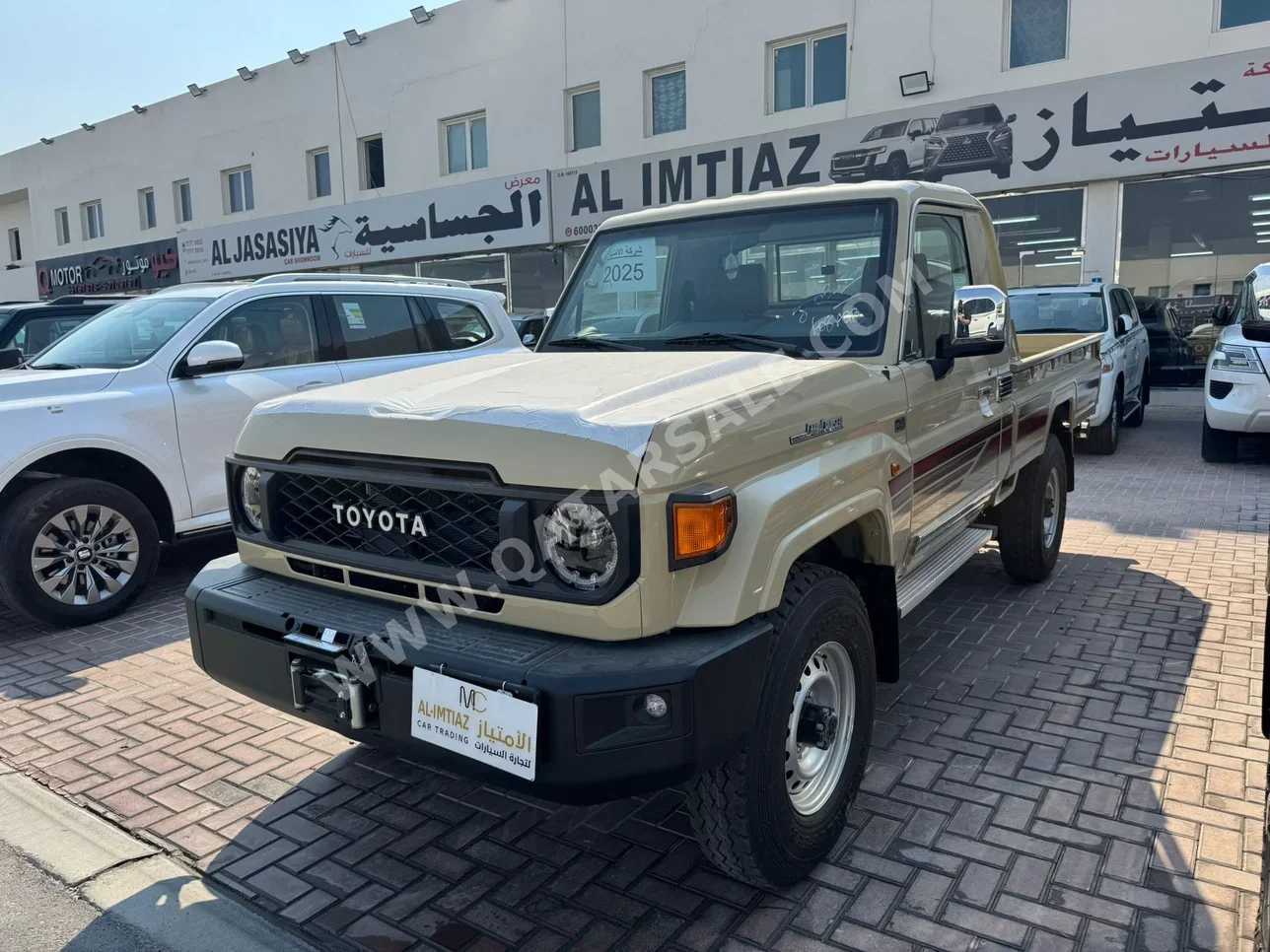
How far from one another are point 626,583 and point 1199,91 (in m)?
12.9

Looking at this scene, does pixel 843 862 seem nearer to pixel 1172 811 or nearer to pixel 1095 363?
pixel 1172 811

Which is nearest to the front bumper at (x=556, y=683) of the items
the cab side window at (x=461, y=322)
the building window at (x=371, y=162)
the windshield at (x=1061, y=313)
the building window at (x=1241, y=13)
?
the cab side window at (x=461, y=322)

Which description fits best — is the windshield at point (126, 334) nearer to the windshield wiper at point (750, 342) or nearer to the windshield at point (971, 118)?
the windshield wiper at point (750, 342)

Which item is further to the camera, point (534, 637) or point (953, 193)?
point (953, 193)

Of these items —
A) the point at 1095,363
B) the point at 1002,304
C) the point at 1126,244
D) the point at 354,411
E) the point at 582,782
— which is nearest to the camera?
the point at 582,782

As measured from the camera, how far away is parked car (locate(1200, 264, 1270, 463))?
8.85 m

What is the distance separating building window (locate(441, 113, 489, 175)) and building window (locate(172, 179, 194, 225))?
10.3 metres

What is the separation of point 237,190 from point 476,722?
25602mm

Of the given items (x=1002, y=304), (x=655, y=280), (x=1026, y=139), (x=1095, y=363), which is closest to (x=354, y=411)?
(x=655, y=280)

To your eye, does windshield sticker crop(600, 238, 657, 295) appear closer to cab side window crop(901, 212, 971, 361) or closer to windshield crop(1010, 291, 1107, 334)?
cab side window crop(901, 212, 971, 361)

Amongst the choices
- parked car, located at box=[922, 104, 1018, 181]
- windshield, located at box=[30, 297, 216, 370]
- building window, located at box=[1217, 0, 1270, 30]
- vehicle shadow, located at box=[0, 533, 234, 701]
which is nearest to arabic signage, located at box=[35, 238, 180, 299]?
parked car, located at box=[922, 104, 1018, 181]

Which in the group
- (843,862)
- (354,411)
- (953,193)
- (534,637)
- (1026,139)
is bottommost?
(843,862)

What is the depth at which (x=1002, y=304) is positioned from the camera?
352 centimetres

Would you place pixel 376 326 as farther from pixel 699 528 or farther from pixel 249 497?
pixel 699 528
